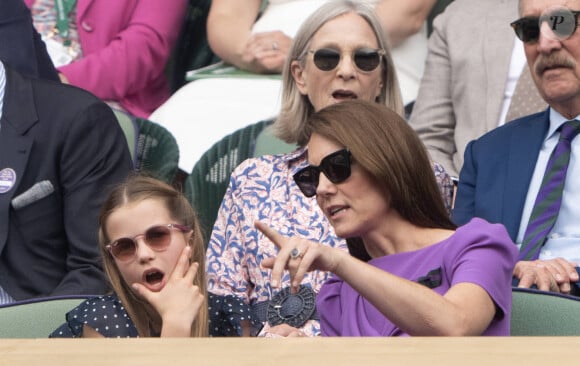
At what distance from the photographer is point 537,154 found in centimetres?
393

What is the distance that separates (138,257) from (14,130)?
40.3 inches

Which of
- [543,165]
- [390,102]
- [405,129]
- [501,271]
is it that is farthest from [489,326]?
[390,102]

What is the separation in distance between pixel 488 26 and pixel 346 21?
0.82 metres

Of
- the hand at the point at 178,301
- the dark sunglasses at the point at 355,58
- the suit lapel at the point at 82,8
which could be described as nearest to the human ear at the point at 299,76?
the dark sunglasses at the point at 355,58

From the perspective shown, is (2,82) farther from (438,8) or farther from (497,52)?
(438,8)

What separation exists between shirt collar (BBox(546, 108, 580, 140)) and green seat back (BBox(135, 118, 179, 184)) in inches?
51.5

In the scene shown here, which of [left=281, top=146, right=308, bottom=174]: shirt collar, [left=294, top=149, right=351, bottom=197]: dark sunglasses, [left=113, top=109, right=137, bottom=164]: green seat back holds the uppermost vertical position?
[left=294, top=149, right=351, bottom=197]: dark sunglasses

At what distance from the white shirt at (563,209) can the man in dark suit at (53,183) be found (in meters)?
1.27

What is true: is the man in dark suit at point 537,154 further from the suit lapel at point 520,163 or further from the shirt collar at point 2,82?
the shirt collar at point 2,82

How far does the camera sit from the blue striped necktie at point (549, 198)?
3732 millimetres

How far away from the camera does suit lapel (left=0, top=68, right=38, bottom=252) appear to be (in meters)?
3.89

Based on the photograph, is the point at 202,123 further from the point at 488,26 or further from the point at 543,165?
the point at 543,165

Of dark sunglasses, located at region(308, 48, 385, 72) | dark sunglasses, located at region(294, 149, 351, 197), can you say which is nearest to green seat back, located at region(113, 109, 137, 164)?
dark sunglasses, located at region(308, 48, 385, 72)

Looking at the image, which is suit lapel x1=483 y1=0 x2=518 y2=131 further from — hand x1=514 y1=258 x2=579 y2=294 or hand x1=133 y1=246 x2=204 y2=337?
hand x1=133 y1=246 x2=204 y2=337
